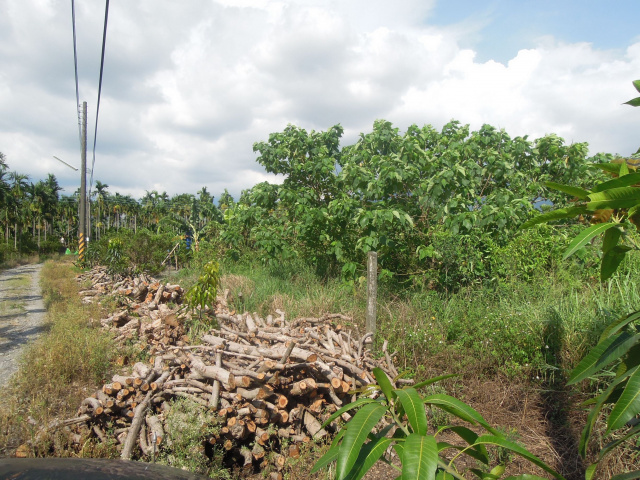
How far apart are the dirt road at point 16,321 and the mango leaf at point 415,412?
6494 millimetres

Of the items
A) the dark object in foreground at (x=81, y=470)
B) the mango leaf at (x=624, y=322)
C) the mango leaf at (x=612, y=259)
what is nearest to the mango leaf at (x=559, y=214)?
the mango leaf at (x=612, y=259)

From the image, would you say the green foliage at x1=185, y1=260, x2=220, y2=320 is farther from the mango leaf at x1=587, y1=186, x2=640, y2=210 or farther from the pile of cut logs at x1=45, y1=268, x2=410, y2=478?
the mango leaf at x1=587, y1=186, x2=640, y2=210

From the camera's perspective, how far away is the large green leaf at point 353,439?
106cm

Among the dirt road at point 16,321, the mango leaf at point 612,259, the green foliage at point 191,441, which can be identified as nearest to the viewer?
the mango leaf at point 612,259

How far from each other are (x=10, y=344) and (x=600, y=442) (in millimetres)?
9002

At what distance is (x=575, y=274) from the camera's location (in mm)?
6590

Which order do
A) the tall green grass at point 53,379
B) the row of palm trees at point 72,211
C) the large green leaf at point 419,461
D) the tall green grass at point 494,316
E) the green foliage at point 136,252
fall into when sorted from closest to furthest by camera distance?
the large green leaf at point 419,461, the tall green grass at point 53,379, the tall green grass at point 494,316, the green foliage at point 136,252, the row of palm trees at point 72,211

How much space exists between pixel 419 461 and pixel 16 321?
11320 millimetres

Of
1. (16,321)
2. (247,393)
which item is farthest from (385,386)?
(16,321)

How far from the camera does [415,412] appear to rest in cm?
108

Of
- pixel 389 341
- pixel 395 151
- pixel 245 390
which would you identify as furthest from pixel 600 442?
pixel 395 151

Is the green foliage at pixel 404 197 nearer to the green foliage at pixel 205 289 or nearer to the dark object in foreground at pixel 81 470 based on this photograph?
the green foliage at pixel 205 289

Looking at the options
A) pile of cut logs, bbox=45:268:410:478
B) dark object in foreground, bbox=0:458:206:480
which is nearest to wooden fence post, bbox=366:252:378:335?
pile of cut logs, bbox=45:268:410:478

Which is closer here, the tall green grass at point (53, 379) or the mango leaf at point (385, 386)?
the mango leaf at point (385, 386)
